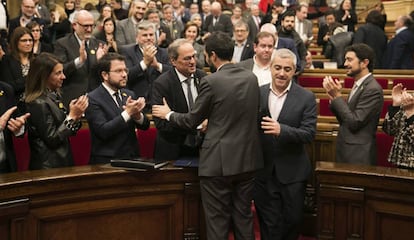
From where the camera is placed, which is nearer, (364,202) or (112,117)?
(364,202)

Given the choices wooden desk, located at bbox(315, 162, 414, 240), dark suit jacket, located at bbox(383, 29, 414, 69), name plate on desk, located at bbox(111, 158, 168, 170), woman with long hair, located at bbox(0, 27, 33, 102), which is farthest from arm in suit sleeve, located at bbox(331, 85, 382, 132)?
dark suit jacket, located at bbox(383, 29, 414, 69)

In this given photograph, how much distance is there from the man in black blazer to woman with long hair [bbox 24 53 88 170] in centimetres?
101

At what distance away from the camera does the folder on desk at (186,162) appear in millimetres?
3080

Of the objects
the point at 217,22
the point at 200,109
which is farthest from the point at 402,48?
the point at 200,109

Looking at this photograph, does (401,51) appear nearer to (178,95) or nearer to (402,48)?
(402,48)

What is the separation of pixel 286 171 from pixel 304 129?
25 cm

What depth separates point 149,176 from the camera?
9.98 ft

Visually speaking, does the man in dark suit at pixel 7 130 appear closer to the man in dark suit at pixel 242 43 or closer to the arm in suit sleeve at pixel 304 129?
the arm in suit sleeve at pixel 304 129

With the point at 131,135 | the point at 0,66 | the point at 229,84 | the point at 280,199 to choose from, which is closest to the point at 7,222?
the point at 131,135

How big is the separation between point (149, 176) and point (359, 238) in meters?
1.07

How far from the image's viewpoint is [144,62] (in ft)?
14.6

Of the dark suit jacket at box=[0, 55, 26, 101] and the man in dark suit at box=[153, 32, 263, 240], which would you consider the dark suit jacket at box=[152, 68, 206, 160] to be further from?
the dark suit jacket at box=[0, 55, 26, 101]

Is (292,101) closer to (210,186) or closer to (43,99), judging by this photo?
(210,186)

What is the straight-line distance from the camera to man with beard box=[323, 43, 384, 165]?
3.42 metres
